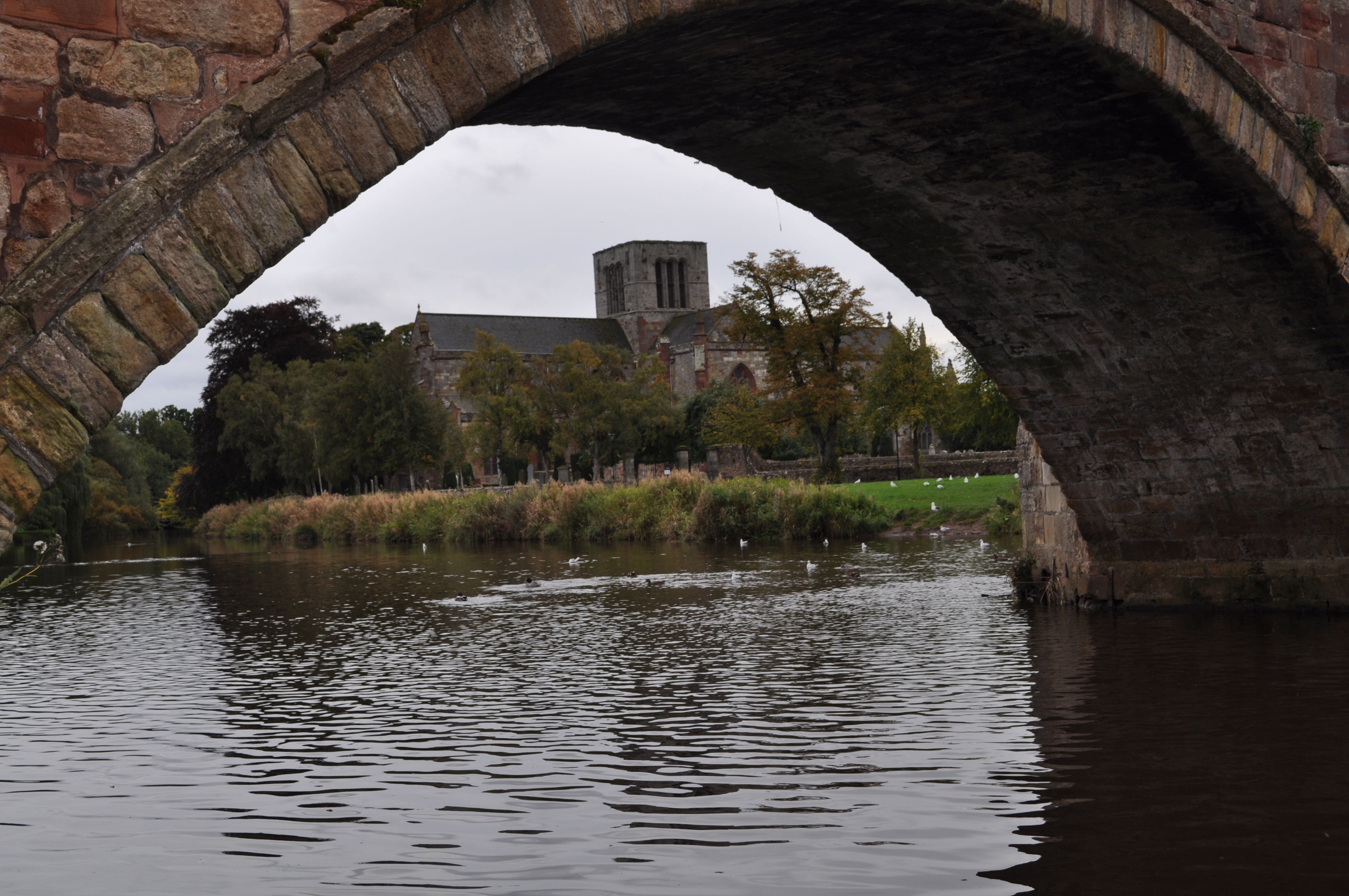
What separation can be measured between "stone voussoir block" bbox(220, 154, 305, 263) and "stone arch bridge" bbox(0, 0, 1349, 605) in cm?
1

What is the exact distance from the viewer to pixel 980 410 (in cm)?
3944

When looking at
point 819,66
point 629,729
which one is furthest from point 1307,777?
point 819,66

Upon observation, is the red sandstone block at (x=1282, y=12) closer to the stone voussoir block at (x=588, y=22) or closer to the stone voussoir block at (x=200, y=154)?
the stone voussoir block at (x=588, y=22)

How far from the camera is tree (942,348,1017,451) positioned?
3778 cm

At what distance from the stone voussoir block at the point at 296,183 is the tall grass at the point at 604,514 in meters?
21.4

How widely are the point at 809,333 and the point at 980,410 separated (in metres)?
6.52

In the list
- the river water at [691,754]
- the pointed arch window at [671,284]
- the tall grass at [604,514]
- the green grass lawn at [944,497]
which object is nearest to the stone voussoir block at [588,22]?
the river water at [691,754]

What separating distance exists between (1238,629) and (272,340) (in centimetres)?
4697

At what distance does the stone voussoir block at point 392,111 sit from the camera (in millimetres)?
4543

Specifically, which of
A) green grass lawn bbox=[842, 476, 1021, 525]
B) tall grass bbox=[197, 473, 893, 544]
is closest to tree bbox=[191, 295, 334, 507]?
tall grass bbox=[197, 473, 893, 544]

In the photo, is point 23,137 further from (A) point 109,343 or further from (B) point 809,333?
(B) point 809,333

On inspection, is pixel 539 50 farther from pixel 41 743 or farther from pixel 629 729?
pixel 41 743

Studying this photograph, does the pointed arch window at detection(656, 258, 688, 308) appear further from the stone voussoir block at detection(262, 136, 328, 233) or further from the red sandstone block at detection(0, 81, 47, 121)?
the red sandstone block at detection(0, 81, 47, 121)

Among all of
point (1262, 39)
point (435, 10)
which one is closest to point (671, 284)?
point (1262, 39)
